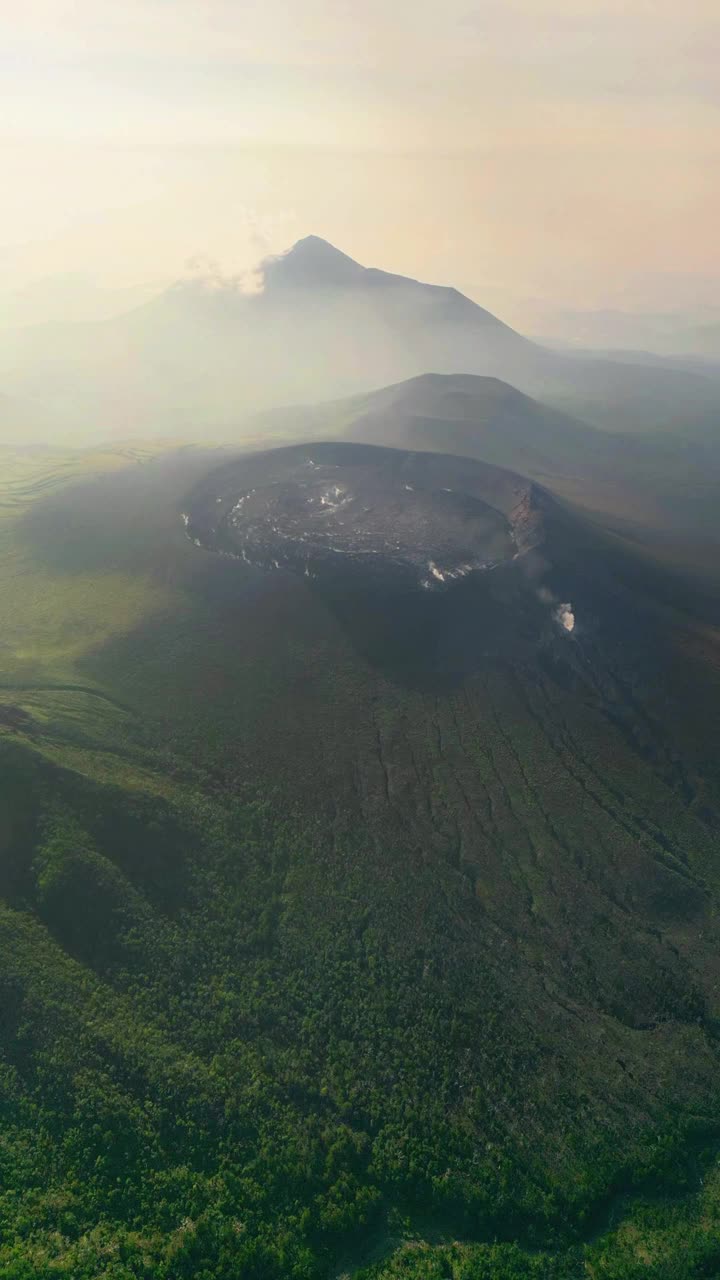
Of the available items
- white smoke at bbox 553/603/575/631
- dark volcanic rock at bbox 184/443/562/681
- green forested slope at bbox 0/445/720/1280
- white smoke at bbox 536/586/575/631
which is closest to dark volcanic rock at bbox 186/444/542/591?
dark volcanic rock at bbox 184/443/562/681

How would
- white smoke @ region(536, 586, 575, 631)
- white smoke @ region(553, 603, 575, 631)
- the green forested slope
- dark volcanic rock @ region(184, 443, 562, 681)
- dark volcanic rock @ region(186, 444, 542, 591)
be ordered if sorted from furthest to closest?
1. dark volcanic rock @ region(186, 444, 542, 591)
2. white smoke @ region(536, 586, 575, 631)
3. white smoke @ region(553, 603, 575, 631)
4. dark volcanic rock @ region(184, 443, 562, 681)
5. the green forested slope

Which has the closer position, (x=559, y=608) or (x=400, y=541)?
(x=559, y=608)

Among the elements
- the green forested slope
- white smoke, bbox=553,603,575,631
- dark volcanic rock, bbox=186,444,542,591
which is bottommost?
the green forested slope

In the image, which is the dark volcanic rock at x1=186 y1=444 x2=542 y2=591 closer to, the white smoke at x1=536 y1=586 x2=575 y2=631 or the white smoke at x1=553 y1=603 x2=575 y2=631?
the white smoke at x1=536 y1=586 x2=575 y2=631

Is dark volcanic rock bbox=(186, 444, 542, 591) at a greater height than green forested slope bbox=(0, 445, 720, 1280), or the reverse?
dark volcanic rock bbox=(186, 444, 542, 591)

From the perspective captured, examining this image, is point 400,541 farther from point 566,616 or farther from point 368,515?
point 566,616

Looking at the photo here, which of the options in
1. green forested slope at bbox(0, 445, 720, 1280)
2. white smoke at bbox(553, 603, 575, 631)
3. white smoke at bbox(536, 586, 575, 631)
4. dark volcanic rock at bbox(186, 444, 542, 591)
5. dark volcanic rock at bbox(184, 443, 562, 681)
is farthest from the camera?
dark volcanic rock at bbox(186, 444, 542, 591)

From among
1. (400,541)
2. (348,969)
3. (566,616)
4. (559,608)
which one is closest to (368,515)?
(400,541)

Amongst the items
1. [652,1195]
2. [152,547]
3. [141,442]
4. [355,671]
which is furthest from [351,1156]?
[141,442]

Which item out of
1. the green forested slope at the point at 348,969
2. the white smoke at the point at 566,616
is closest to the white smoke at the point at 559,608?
the white smoke at the point at 566,616

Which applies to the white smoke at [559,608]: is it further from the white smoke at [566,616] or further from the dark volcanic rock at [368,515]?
the dark volcanic rock at [368,515]

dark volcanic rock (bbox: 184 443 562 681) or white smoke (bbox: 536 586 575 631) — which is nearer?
dark volcanic rock (bbox: 184 443 562 681)

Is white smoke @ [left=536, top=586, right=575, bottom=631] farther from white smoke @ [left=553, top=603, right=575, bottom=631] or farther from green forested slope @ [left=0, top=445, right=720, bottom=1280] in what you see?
green forested slope @ [left=0, top=445, right=720, bottom=1280]
